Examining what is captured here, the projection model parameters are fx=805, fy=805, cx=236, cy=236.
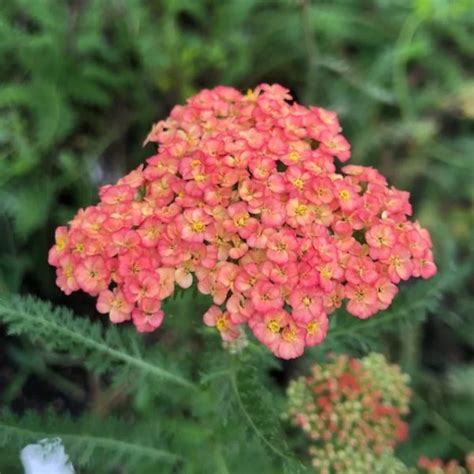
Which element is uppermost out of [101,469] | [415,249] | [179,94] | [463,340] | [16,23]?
[415,249]

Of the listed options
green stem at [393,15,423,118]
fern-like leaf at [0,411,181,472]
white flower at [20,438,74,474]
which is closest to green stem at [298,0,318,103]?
green stem at [393,15,423,118]

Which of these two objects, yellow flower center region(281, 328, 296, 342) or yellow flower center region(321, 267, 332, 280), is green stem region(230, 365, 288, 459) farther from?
yellow flower center region(321, 267, 332, 280)

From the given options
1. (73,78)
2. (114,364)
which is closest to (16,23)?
(73,78)

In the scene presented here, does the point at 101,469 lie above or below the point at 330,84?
A: below

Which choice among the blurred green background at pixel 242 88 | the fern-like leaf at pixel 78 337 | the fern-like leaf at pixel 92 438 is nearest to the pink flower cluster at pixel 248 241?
the fern-like leaf at pixel 78 337

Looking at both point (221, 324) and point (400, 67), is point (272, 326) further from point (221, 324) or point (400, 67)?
point (400, 67)

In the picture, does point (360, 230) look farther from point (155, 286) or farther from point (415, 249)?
point (155, 286)

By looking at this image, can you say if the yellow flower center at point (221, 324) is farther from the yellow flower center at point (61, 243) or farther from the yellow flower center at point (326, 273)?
the yellow flower center at point (61, 243)
